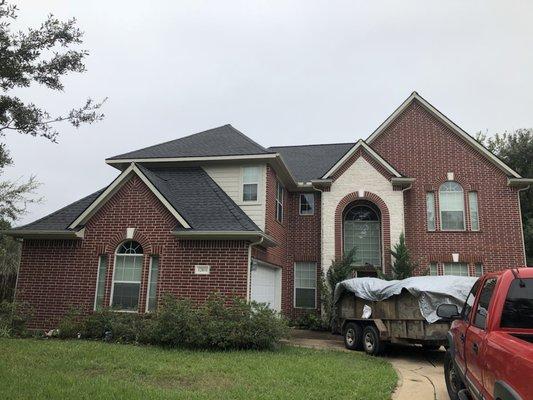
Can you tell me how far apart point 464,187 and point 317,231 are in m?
6.46

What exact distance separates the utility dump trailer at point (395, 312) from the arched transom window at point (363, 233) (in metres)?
6.09

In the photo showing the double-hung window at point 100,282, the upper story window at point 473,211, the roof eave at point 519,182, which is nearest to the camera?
the double-hung window at point 100,282

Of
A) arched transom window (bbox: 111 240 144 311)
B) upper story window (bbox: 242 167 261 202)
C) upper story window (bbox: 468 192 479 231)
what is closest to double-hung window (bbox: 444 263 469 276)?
upper story window (bbox: 468 192 479 231)

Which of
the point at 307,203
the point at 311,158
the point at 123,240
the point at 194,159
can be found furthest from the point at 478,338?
the point at 311,158

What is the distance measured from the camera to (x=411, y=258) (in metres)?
18.7

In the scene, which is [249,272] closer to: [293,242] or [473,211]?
[293,242]

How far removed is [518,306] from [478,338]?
0.62 metres

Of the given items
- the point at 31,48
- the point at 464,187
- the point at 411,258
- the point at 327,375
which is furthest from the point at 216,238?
the point at 464,187

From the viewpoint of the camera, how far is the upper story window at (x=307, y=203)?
→ 67.1 feet

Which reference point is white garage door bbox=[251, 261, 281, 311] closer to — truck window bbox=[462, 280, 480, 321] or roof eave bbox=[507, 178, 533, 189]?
truck window bbox=[462, 280, 480, 321]

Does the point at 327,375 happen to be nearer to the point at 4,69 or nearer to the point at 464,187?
the point at 4,69

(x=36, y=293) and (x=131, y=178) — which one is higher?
(x=131, y=178)

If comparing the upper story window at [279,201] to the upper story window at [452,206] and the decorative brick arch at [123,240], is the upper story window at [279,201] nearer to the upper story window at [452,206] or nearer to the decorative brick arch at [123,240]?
the decorative brick arch at [123,240]

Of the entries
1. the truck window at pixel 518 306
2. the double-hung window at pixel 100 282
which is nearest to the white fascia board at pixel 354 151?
the double-hung window at pixel 100 282
